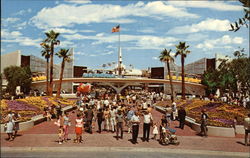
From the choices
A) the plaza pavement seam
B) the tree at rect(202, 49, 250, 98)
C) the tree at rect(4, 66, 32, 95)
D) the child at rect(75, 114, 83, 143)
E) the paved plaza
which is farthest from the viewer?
the tree at rect(4, 66, 32, 95)

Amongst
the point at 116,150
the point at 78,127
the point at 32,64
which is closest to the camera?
the point at 116,150

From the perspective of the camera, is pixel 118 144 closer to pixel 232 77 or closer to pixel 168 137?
pixel 168 137

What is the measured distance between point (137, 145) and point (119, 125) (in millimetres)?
1778

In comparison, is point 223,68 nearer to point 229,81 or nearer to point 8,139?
point 229,81

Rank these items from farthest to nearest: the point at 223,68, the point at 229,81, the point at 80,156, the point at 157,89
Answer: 1. the point at 157,89
2. the point at 229,81
3. the point at 223,68
4. the point at 80,156

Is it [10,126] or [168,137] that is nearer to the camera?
[10,126]

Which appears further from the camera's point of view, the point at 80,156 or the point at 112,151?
the point at 112,151

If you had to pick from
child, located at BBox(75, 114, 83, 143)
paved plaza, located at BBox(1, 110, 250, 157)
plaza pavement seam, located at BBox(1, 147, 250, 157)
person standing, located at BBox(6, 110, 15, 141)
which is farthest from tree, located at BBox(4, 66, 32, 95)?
plaza pavement seam, located at BBox(1, 147, 250, 157)

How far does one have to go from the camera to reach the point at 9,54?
105 meters

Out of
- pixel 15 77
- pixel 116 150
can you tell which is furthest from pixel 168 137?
pixel 15 77

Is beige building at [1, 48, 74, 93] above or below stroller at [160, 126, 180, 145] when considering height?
above

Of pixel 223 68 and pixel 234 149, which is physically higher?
pixel 223 68

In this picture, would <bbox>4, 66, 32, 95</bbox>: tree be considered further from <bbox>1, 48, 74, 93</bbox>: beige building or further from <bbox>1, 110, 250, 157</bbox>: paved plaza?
<bbox>1, 110, 250, 157</bbox>: paved plaza

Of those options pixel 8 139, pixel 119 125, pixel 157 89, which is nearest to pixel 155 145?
pixel 119 125
